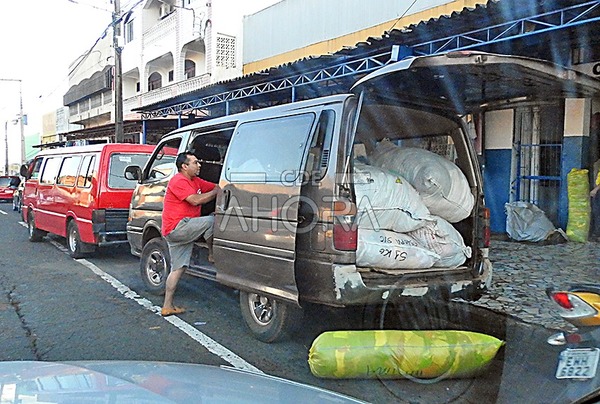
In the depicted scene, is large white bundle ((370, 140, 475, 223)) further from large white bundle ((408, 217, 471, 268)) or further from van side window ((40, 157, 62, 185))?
van side window ((40, 157, 62, 185))

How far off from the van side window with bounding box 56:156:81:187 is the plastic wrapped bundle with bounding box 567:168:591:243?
8.53m

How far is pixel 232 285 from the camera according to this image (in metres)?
4.93

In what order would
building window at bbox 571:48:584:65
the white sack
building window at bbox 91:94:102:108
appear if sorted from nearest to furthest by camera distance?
building window at bbox 571:48:584:65
the white sack
building window at bbox 91:94:102:108

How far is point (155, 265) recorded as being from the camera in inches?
265

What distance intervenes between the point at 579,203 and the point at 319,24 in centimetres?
866

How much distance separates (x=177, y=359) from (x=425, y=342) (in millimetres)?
1989

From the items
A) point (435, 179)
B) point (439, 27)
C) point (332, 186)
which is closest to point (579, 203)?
point (439, 27)

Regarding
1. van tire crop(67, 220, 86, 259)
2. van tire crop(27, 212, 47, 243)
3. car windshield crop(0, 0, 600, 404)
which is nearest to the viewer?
car windshield crop(0, 0, 600, 404)

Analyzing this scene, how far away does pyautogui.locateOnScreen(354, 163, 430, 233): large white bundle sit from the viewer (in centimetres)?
440

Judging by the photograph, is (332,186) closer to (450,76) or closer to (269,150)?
(269,150)

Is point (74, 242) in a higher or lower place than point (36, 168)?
lower

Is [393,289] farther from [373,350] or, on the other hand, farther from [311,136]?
[311,136]

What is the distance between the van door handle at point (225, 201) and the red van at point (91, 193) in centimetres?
399

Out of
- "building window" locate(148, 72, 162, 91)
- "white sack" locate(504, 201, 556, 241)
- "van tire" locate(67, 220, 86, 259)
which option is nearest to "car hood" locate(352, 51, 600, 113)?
"white sack" locate(504, 201, 556, 241)
